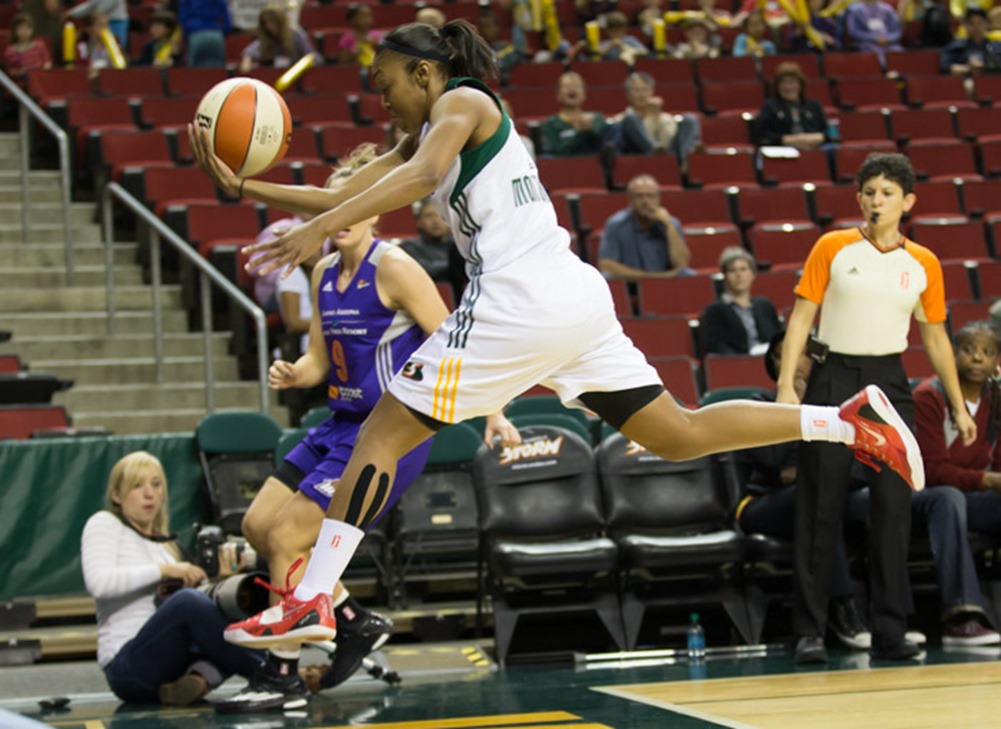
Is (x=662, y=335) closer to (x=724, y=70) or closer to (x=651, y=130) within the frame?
(x=651, y=130)

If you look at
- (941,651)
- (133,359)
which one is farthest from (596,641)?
(133,359)

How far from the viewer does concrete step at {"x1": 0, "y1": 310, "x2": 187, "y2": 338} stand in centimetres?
1005

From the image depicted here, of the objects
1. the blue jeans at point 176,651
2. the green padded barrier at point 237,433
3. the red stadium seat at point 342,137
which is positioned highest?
the red stadium seat at point 342,137

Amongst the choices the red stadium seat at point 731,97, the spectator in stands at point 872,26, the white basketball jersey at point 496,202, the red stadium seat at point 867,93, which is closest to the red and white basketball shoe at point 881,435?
the white basketball jersey at point 496,202

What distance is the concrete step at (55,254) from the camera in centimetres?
1070

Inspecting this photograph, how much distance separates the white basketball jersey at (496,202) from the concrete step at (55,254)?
6.97 metres

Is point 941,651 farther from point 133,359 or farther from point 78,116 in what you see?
point 78,116

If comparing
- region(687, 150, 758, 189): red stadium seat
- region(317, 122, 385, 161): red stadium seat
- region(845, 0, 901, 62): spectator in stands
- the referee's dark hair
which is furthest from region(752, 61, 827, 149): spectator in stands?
the referee's dark hair

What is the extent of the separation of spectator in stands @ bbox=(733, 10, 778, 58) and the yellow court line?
10.6m

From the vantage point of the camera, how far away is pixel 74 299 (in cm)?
1035

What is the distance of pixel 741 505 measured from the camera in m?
7.11

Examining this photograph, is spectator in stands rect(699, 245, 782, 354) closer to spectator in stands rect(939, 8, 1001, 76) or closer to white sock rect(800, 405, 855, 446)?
white sock rect(800, 405, 855, 446)

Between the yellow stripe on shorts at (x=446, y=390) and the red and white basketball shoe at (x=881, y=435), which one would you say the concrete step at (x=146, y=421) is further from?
the yellow stripe on shorts at (x=446, y=390)

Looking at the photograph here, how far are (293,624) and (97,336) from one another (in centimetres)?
600
